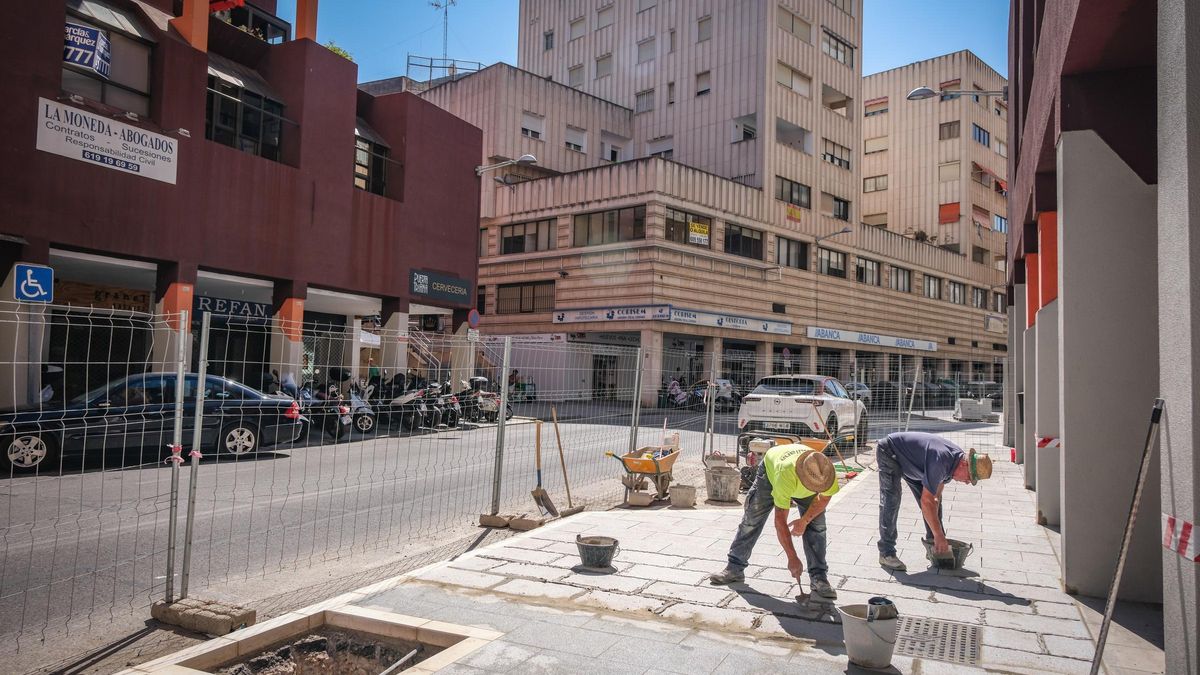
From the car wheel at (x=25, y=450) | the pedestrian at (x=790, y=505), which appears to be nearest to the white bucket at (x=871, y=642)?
the pedestrian at (x=790, y=505)

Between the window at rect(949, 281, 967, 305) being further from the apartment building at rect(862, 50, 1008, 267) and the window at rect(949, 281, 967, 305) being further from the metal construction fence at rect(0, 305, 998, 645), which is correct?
the metal construction fence at rect(0, 305, 998, 645)

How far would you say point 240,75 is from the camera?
19.3 metres

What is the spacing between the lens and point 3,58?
13.7m

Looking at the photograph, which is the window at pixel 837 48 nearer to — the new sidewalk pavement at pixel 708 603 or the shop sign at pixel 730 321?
the shop sign at pixel 730 321

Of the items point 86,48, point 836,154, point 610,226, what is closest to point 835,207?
point 836,154

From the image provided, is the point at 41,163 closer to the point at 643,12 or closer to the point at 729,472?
the point at 729,472

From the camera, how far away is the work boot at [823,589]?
550 cm

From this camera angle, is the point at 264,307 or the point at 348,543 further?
the point at 264,307

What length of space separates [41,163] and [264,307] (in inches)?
331

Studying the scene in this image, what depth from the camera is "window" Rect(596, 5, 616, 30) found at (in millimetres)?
42041

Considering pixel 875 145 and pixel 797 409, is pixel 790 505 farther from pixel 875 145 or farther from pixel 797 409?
pixel 875 145

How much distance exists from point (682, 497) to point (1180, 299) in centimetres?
673

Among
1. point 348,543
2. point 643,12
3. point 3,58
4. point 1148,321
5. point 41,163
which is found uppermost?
point 643,12

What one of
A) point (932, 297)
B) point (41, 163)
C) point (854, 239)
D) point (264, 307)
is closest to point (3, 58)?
point (41, 163)
